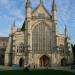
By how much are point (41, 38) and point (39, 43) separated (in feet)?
5.30

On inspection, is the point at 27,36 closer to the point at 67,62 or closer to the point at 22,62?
the point at 22,62

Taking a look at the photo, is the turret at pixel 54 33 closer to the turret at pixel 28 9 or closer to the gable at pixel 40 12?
the gable at pixel 40 12

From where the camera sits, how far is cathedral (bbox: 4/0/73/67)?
2899 inches

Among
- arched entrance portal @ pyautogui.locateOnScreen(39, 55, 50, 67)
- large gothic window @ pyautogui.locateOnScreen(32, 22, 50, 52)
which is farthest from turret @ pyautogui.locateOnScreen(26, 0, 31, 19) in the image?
arched entrance portal @ pyautogui.locateOnScreen(39, 55, 50, 67)

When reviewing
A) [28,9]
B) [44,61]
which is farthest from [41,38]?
[28,9]

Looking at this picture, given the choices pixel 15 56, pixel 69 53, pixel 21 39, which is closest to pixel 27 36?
pixel 21 39

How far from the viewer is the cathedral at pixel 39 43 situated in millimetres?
73625

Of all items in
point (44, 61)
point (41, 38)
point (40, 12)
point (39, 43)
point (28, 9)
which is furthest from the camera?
point (40, 12)

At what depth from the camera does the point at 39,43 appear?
246 feet

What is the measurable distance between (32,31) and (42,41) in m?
4.13

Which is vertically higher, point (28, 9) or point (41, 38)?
point (28, 9)

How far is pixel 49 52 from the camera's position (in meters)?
74.2

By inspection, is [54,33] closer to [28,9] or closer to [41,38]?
[41,38]

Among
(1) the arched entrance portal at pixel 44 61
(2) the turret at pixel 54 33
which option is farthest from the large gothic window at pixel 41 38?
(1) the arched entrance portal at pixel 44 61
